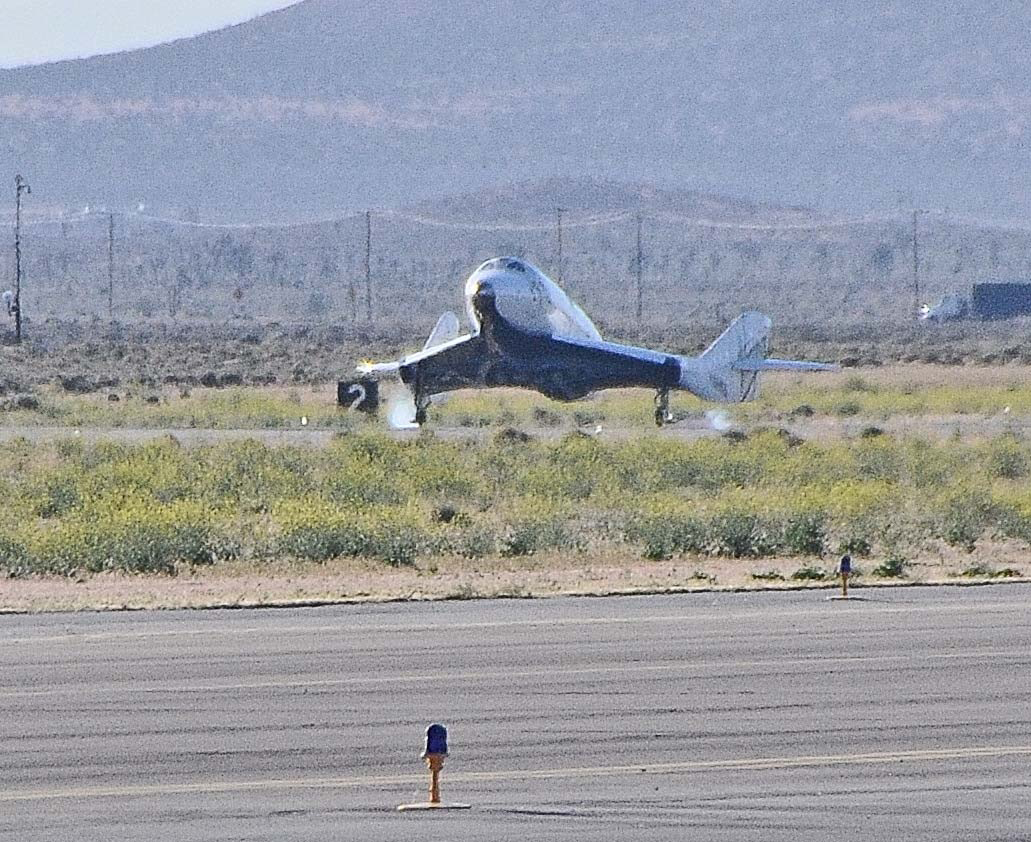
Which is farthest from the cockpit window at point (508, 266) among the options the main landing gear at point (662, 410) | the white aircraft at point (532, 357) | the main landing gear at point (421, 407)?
the main landing gear at point (662, 410)

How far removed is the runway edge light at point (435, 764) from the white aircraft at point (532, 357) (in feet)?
128

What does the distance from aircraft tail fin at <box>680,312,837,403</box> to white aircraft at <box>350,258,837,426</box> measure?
47mm

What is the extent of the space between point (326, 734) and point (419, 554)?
12267mm

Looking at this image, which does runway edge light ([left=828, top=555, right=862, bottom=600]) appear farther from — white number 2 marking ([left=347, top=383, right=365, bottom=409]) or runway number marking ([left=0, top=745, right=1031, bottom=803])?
white number 2 marking ([left=347, top=383, right=365, bottom=409])

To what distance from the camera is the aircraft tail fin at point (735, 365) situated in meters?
56.2

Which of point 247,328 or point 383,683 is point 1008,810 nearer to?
point 383,683

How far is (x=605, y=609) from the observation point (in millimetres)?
22031

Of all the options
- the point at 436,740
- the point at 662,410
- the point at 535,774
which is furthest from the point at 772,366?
the point at 436,740

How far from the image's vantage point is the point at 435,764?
13023mm

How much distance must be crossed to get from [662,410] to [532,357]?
3.71 m

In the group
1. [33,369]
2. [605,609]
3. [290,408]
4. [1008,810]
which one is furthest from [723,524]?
[33,369]

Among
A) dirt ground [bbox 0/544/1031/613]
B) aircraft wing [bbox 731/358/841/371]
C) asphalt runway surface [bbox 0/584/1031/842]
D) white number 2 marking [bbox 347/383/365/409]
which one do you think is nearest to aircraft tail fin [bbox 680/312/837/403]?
aircraft wing [bbox 731/358/841/371]

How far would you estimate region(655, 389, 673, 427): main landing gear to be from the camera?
55.0m

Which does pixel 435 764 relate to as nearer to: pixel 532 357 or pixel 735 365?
pixel 532 357
